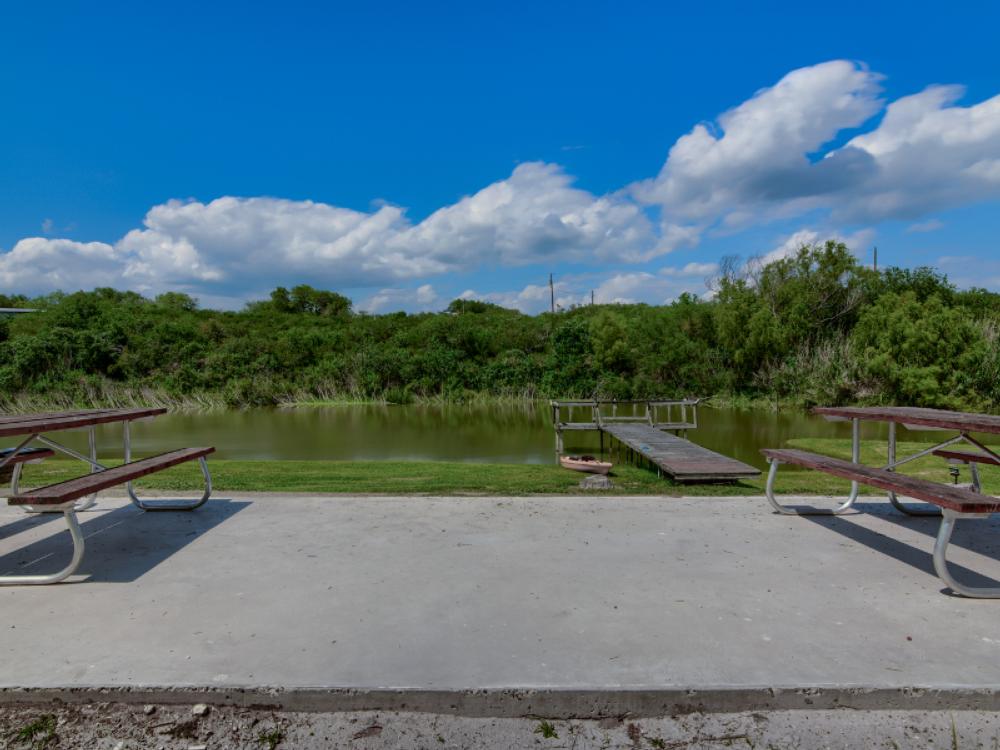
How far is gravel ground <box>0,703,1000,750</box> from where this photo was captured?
217 cm

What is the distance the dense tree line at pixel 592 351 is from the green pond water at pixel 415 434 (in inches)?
120

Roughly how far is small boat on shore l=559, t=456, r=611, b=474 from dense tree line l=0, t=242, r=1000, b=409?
14552 mm

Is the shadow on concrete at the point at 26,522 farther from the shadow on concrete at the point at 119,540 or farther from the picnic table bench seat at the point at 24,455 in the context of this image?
the picnic table bench seat at the point at 24,455

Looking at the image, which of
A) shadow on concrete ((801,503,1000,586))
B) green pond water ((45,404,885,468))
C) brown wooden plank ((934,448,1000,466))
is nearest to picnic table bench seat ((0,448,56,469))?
shadow on concrete ((801,503,1000,586))

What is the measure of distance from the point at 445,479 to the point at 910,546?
15.1 feet

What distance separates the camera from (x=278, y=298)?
4638 cm

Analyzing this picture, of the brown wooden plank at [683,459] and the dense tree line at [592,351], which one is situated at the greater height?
the dense tree line at [592,351]

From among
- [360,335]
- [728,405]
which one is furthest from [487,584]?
[360,335]

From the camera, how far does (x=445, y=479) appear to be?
7484mm

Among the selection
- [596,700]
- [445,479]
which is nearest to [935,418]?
[596,700]

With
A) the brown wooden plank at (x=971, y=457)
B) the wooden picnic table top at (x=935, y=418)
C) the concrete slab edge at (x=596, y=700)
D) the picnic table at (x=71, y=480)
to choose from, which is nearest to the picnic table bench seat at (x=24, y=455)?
the picnic table at (x=71, y=480)

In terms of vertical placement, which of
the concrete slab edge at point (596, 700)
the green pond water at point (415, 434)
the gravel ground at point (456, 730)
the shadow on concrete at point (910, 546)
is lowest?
the green pond water at point (415, 434)

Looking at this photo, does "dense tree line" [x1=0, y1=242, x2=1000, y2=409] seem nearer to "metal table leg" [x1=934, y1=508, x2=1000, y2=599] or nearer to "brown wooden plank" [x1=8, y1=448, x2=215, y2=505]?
"metal table leg" [x1=934, y1=508, x2=1000, y2=599]

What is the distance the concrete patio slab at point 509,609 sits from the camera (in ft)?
7.88
